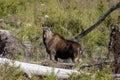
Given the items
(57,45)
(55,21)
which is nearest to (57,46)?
(57,45)

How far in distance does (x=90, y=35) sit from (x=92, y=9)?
5283 millimetres

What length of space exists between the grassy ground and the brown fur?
0.33 metres

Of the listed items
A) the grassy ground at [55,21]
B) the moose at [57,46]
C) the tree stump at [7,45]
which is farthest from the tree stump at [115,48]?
the moose at [57,46]

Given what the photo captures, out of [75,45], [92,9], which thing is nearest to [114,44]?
[75,45]

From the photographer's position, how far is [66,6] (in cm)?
1936

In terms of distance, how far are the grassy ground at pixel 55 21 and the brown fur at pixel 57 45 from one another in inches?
12.9

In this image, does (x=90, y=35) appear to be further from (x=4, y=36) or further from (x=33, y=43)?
Answer: (x=4, y=36)

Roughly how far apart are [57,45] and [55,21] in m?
3.70

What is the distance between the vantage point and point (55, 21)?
15.8 m

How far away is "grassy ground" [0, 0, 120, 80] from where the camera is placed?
12.5 meters

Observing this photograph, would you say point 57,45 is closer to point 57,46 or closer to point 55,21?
point 57,46

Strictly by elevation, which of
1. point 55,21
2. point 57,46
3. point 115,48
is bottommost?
point 57,46

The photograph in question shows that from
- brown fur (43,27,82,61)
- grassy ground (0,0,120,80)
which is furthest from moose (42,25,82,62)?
grassy ground (0,0,120,80)

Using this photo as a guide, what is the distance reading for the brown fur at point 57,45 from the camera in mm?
11805
